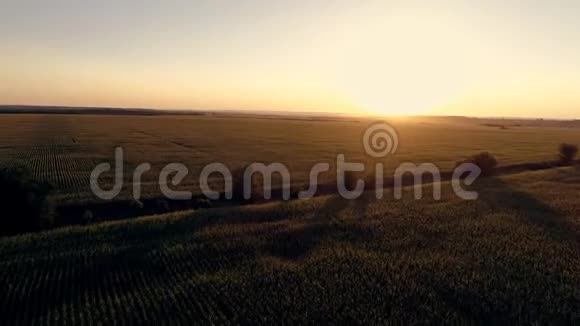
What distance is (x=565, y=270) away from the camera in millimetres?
23531

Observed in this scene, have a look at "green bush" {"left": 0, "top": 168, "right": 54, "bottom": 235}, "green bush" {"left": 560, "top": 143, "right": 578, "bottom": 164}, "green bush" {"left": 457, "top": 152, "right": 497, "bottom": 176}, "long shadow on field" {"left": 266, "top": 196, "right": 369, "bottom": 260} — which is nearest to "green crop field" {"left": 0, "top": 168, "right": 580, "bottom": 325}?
"long shadow on field" {"left": 266, "top": 196, "right": 369, "bottom": 260}

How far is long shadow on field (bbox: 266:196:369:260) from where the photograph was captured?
26.2 m

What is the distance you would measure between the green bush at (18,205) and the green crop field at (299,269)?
2.23 metres

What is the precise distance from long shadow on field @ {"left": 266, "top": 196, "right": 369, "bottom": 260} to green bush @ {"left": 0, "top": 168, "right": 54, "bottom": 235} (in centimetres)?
1460

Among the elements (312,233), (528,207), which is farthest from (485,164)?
(312,233)

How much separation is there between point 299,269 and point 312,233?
6.87 meters

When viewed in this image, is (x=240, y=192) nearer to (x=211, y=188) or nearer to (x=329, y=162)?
(x=211, y=188)

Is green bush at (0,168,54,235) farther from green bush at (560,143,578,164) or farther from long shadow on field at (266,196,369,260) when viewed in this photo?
green bush at (560,143,578,164)

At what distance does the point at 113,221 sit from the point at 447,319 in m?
22.6

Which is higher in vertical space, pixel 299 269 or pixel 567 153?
pixel 567 153

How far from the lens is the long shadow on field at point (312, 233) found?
2619 cm

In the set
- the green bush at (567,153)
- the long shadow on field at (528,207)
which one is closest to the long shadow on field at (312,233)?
the long shadow on field at (528,207)

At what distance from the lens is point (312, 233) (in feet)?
97.2

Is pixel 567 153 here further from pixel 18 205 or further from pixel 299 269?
pixel 18 205
